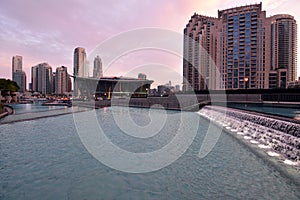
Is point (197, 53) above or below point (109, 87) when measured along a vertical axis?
above

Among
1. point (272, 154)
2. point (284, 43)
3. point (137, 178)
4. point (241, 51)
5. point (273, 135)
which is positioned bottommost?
point (137, 178)

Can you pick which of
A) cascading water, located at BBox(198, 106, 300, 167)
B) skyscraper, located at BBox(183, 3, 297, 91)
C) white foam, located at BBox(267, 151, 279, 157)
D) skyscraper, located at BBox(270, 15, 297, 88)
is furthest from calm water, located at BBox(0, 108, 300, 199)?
skyscraper, located at BBox(270, 15, 297, 88)

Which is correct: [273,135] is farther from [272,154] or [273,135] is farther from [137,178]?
[137,178]

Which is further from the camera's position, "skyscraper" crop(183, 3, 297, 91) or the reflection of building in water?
the reflection of building in water

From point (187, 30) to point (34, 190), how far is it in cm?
12899

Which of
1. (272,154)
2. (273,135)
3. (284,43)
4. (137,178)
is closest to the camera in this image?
(137,178)

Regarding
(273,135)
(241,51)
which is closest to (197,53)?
(241,51)

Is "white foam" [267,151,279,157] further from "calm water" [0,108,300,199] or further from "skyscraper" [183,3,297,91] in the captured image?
"skyscraper" [183,3,297,91]

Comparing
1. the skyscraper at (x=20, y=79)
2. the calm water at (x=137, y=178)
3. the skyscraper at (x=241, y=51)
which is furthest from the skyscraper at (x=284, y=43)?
the skyscraper at (x=20, y=79)

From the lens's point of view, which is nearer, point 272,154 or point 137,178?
point 137,178

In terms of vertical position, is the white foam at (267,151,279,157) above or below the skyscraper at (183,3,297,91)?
below

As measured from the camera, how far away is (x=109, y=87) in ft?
374

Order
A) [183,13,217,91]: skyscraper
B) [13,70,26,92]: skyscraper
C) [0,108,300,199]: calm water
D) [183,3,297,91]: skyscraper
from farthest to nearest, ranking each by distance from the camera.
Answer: [13,70,26,92]: skyscraper < [183,13,217,91]: skyscraper < [183,3,297,91]: skyscraper < [0,108,300,199]: calm water

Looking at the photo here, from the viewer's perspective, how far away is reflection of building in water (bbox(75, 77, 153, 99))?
104m
